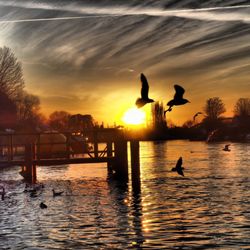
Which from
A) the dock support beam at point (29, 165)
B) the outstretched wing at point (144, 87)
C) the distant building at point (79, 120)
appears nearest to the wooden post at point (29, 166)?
the dock support beam at point (29, 165)

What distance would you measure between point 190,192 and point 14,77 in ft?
95.3

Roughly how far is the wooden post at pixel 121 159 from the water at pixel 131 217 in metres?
1.42

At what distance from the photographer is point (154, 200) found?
546 inches

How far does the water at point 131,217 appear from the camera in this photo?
898 cm

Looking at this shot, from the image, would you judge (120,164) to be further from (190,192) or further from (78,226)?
(78,226)

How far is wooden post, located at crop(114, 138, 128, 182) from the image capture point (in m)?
19.4

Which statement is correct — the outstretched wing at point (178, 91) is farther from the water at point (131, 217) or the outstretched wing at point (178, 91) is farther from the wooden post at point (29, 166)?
the wooden post at point (29, 166)

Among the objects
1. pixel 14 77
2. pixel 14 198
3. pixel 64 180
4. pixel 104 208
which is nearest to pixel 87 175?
pixel 64 180

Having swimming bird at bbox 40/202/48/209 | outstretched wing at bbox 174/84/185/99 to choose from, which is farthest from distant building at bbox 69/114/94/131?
outstretched wing at bbox 174/84/185/99

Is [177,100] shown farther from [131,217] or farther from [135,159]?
[135,159]

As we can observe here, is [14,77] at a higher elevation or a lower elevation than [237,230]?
higher

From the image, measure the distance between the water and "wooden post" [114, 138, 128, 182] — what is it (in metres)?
1.42

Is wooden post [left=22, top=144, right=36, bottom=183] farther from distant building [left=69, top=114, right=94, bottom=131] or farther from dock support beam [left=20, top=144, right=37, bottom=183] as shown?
distant building [left=69, top=114, right=94, bottom=131]

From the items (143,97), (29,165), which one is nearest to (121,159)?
(29,165)
